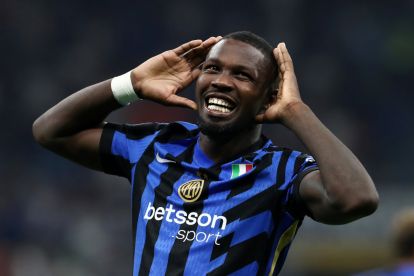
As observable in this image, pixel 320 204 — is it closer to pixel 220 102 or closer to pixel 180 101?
pixel 220 102

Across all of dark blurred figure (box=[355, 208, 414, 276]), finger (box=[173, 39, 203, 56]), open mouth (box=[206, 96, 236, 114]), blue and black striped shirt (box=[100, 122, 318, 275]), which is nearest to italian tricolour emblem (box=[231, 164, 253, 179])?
blue and black striped shirt (box=[100, 122, 318, 275])

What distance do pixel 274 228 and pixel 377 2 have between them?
14780 mm

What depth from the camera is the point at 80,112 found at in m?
4.38

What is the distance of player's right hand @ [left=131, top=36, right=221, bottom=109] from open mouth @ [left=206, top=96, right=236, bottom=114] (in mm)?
294

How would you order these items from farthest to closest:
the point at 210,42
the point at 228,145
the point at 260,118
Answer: the point at 210,42, the point at 228,145, the point at 260,118

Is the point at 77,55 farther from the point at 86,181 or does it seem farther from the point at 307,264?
the point at 307,264

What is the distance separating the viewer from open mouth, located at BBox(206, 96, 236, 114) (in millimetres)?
3980

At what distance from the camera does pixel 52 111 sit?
445cm

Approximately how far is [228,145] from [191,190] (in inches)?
10.7

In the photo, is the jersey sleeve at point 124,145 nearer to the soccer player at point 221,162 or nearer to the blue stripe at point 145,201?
the soccer player at point 221,162

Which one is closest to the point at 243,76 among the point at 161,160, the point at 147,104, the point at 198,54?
the point at 198,54

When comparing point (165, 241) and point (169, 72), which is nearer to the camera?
point (165, 241)

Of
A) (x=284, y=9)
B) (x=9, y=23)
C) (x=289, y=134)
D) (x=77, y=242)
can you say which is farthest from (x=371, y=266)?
(x=9, y=23)

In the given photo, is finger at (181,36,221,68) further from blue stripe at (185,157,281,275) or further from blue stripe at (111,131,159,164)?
blue stripe at (185,157,281,275)
